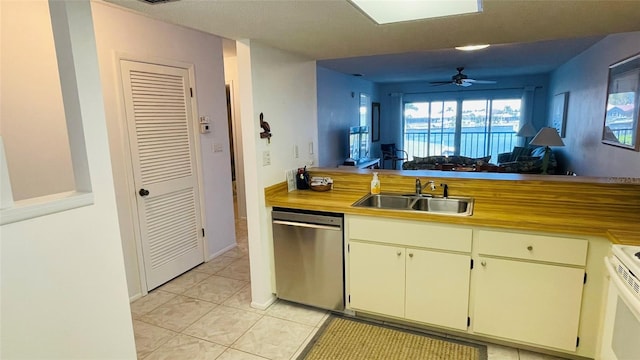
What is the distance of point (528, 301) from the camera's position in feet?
6.59

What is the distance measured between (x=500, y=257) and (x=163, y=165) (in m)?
2.69

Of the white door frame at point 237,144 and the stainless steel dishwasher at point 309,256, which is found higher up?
the white door frame at point 237,144

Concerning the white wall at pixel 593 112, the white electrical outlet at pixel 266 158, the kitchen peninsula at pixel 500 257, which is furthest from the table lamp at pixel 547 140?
the white electrical outlet at pixel 266 158

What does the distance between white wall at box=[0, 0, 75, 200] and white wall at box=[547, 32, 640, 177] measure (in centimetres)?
452

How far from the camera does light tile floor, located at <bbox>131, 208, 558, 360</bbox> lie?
7.16ft

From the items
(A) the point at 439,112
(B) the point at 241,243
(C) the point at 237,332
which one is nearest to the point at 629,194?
(C) the point at 237,332

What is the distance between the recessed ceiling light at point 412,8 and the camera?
1.70m

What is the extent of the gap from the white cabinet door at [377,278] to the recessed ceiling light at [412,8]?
1388mm

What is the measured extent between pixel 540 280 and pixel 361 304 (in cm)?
112

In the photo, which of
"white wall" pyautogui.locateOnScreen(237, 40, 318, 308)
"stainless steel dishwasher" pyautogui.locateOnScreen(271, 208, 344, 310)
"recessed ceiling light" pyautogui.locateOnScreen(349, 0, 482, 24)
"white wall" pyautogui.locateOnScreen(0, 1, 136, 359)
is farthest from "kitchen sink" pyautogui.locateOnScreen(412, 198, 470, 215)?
"white wall" pyautogui.locateOnScreen(0, 1, 136, 359)

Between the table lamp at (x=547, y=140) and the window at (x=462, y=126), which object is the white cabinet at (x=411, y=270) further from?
the window at (x=462, y=126)

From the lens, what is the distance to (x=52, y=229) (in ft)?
4.49

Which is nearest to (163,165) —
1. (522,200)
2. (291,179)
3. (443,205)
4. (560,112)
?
(291,179)

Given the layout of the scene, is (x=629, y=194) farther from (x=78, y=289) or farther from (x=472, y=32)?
(x=78, y=289)
